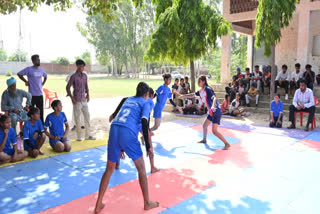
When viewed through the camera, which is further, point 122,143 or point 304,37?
point 304,37

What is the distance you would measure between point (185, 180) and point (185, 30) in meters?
8.05

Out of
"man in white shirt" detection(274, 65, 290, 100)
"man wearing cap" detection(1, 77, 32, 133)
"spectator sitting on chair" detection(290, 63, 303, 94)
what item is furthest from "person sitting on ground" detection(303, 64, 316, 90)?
"man wearing cap" detection(1, 77, 32, 133)

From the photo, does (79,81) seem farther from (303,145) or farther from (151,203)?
(303,145)

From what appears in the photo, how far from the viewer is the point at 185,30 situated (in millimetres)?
11656

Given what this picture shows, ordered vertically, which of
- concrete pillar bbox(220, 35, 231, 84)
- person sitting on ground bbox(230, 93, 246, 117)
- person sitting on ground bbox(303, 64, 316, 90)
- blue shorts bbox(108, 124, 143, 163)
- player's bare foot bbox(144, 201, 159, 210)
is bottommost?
player's bare foot bbox(144, 201, 159, 210)

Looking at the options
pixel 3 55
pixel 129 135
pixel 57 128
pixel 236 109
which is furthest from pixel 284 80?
pixel 3 55

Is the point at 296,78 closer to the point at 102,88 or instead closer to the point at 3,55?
the point at 102,88

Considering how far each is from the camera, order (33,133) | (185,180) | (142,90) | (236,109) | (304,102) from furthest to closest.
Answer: (236,109), (304,102), (33,133), (185,180), (142,90)

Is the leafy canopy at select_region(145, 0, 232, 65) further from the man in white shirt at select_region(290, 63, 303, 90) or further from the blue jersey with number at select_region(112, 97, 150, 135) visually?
the blue jersey with number at select_region(112, 97, 150, 135)

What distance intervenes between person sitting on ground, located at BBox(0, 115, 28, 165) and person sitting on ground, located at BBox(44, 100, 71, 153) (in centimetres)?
68

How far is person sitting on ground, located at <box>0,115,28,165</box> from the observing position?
5246 millimetres

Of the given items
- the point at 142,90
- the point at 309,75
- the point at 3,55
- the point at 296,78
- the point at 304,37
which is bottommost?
the point at 142,90

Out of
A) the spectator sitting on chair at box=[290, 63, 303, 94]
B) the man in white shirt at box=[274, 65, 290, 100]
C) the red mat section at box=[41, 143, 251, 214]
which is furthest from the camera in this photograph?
the man in white shirt at box=[274, 65, 290, 100]

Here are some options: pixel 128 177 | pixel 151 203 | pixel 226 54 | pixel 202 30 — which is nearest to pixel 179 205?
pixel 151 203
